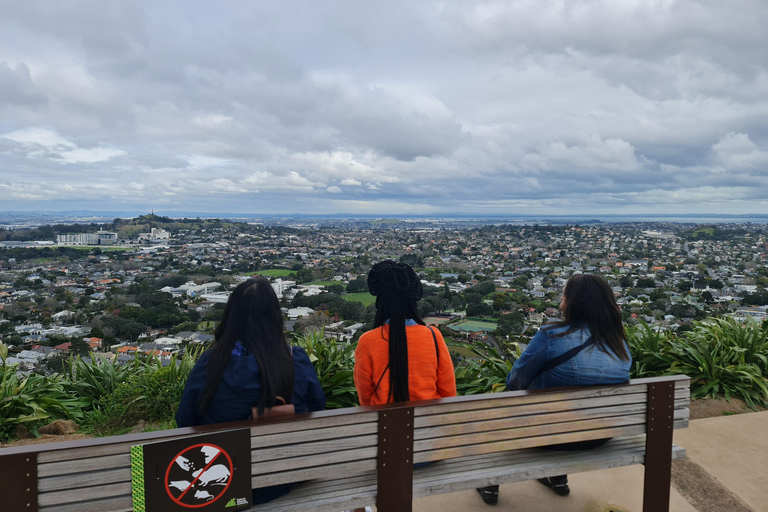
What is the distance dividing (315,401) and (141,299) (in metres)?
18.9

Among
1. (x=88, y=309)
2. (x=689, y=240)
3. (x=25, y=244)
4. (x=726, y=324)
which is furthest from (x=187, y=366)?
(x=25, y=244)

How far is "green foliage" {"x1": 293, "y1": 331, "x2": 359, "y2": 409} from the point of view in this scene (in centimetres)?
426

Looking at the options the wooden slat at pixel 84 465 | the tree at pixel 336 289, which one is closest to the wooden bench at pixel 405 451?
the wooden slat at pixel 84 465

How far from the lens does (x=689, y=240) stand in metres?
34.2

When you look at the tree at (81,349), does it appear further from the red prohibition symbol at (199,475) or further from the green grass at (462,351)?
the red prohibition symbol at (199,475)

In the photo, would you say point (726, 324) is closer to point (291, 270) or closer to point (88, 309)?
point (88, 309)

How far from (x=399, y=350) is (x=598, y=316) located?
1.15m

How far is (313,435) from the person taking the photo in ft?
6.50

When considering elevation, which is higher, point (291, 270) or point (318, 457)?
point (318, 457)

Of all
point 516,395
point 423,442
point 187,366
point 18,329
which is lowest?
point 18,329

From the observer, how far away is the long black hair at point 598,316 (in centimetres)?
267

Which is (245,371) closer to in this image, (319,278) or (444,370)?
(444,370)

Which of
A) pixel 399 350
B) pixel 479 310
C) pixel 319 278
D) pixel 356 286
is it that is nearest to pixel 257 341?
pixel 399 350

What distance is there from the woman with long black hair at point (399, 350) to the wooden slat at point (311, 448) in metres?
0.45
